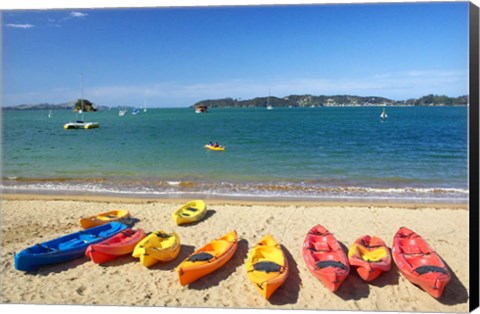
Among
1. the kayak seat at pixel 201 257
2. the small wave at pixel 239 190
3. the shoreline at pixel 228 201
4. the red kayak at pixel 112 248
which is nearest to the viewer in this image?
the kayak seat at pixel 201 257

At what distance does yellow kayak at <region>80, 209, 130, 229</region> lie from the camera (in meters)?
5.33

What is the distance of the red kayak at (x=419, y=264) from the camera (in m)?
3.57

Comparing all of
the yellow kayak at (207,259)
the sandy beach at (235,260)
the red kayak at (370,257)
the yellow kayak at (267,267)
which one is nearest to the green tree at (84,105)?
the sandy beach at (235,260)

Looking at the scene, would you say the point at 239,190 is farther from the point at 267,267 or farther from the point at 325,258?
the point at 267,267

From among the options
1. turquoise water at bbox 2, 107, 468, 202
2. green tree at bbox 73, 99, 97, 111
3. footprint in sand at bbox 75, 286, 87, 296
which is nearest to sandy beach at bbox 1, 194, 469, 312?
footprint in sand at bbox 75, 286, 87, 296

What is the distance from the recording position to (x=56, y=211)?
20.3 ft

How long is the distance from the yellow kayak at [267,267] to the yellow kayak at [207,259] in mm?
326

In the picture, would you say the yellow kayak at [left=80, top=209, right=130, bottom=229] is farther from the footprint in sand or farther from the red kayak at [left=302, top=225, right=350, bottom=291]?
the red kayak at [left=302, top=225, right=350, bottom=291]

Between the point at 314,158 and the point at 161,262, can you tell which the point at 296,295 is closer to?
the point at 161,262

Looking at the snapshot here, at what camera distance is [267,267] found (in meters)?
3.84

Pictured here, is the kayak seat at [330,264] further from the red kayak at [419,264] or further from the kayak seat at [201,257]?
the kayak seat at [201,257]

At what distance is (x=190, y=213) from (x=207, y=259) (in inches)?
70.3

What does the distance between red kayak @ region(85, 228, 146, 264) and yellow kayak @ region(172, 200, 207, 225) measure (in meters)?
0.86

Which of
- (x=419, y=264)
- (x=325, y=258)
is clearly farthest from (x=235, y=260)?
(x=419, y=264)
